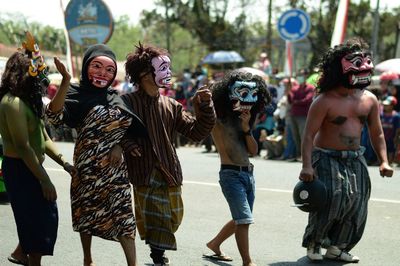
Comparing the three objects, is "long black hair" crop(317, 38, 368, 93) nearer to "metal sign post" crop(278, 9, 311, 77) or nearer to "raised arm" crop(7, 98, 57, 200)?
"raised arm" crop(7, 98, 57, 200)

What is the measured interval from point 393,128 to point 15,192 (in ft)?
32.4

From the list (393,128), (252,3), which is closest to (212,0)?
(252,3)

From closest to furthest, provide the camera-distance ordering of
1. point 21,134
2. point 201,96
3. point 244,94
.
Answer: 1. point 21,134
2. point 201,96
3. point 244,94

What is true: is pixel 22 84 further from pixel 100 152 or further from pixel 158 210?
pixel 158 210

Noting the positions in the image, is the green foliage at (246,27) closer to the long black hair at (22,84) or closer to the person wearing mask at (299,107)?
the person wearing mask at (299,107)

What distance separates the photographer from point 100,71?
5.54 meters

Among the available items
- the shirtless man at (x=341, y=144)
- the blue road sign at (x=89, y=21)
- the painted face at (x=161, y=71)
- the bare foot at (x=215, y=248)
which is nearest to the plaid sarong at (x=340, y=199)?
the shirtless man at (x=341, y=144)

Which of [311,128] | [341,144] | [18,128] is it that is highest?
[18,128]

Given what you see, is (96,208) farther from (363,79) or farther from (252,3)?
(252,3)

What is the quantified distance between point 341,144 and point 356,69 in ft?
2.07

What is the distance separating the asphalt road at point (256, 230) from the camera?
6711 mm

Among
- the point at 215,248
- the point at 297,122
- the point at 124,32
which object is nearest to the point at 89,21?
the point at 297,122

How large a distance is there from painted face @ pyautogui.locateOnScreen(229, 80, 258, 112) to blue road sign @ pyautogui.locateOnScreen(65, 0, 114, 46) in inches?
273

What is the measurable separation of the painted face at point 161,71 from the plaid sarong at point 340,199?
1.55 metres
